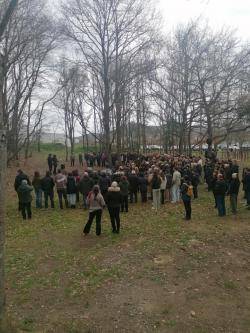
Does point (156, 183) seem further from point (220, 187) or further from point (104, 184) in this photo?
point (220, 187)

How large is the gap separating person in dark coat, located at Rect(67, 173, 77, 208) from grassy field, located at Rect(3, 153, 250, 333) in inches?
94.2

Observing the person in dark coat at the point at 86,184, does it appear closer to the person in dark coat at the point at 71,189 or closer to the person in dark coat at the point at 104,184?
the person in dark coat at the point at 104,184

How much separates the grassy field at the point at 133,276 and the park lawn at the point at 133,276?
0.08 ft

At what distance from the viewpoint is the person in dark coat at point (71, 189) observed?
17.1 meters

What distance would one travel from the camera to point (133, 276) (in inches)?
385

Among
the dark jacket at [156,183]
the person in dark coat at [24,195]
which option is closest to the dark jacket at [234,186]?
the dark jacket at [156,183]

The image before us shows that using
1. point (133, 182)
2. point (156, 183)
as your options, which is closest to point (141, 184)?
point (133, 182)

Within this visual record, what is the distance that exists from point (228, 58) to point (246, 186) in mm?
11985

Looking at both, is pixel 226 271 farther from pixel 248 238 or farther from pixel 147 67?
pixel 147 67

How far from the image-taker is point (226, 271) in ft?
33.0

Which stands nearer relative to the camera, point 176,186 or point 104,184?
point 104,184

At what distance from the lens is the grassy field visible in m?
7.80

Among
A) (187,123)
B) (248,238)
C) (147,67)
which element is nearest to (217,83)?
(187,123)

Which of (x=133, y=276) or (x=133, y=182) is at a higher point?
(x=133, y=182)
